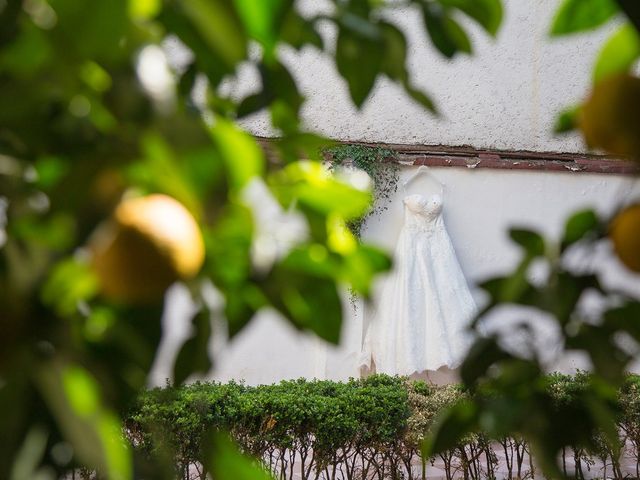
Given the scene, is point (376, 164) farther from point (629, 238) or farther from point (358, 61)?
point (629, 238)

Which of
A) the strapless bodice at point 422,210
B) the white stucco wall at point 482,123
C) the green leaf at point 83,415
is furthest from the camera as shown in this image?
the white stucco wall at point 482,123

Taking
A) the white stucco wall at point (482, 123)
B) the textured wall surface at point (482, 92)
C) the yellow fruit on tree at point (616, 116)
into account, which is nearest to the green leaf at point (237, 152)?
the yellow fruit on tree at point (616, 116)

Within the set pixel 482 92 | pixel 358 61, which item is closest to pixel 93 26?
pixel 358 61

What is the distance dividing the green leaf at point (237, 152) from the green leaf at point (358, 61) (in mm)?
177

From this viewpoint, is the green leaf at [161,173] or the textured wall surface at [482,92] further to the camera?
the textured wall surface at [482,92]

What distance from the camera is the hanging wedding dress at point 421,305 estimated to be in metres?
6.20

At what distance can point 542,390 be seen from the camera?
1.16 feet

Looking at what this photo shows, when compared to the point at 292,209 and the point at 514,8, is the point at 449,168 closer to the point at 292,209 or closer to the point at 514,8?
the point at 514,8

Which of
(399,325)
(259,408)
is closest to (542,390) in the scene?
(259,408)

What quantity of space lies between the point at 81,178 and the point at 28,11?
5cm

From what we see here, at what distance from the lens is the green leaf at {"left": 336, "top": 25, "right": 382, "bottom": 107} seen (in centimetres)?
39

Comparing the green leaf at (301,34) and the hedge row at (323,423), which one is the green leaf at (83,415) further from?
the hedge row at (323,423)

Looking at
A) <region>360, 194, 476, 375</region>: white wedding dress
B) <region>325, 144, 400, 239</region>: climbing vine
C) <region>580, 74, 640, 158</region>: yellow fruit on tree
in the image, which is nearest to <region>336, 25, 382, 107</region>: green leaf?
<region>580, 74, 640, 158</region>: yellow fruit on tree

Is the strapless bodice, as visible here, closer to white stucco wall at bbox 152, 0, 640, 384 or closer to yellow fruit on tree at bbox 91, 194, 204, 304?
white stucco wall at bbox 152, 0, 640, 384
